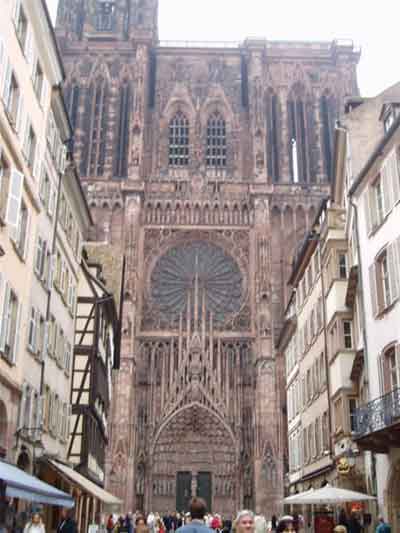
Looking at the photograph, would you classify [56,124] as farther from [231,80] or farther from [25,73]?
[231,80]

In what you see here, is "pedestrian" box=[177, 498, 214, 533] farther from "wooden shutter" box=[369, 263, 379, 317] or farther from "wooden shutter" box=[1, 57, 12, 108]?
"wooden shutter" box=[369, 263, 379, 317]

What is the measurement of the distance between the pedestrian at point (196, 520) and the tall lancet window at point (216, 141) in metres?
49.7

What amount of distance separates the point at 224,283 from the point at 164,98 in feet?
52.3

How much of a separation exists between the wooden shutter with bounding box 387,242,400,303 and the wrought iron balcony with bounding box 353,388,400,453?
268cm

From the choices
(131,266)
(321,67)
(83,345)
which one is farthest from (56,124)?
(321,67)

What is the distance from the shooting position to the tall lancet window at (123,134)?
55.3 m

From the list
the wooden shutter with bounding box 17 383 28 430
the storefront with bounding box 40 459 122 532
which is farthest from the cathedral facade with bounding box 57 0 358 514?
the wooden shutter with bounding box 17 383 28 430

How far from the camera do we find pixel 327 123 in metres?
56.8

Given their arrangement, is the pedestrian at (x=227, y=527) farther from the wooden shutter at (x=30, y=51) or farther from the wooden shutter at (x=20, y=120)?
→ the wooden shutter at (x=30, y=51)

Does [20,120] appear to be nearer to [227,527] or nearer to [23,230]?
[23,230]

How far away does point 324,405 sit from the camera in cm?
2994

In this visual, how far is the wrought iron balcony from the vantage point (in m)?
16.8

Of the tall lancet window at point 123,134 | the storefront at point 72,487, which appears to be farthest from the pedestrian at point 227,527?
the tall lancet window at point 123,134

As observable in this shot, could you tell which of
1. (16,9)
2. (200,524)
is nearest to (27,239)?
(16,9)
